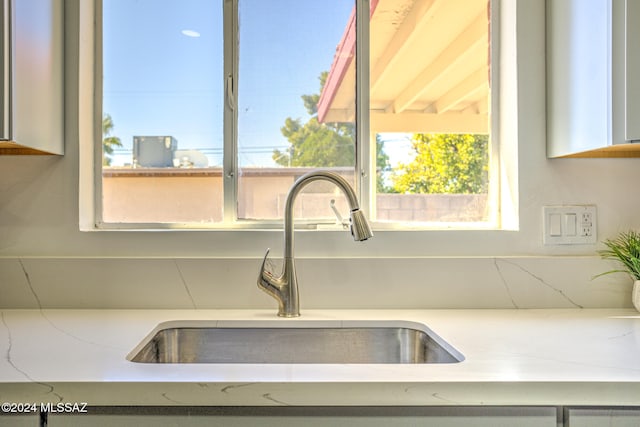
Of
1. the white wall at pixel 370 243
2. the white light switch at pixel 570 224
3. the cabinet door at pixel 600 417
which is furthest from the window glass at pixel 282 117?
the cabinet door at pixel 600 417

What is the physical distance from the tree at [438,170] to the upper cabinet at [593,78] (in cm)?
24

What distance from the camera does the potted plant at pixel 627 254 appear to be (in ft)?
4.46

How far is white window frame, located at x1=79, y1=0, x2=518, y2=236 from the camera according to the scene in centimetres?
153

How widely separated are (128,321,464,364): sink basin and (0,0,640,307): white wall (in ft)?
0.44

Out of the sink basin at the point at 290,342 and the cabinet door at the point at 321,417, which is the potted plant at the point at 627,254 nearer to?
the sink basin at the point at 290,342

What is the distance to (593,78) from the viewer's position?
1221mm

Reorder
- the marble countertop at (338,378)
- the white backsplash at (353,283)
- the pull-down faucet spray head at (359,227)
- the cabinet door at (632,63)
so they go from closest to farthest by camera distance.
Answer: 1. the marble countertop at (338,378)
2. the cabinet door at (632,63)
3. the pull-down faucet spray head at (359,227)
4. the white backsplash at (353,283)

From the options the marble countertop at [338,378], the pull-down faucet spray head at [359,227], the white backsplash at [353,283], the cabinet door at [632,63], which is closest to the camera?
the marble countertop at [338,378]

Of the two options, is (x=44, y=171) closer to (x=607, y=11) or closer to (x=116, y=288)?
(x=116, y=288)

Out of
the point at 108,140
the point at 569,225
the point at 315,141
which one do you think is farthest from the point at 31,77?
the point at 569,225

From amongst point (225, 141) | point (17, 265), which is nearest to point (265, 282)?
point (225, 141)

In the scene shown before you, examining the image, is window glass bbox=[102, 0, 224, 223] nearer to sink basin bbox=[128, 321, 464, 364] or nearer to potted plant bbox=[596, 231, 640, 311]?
sink basin bbox=[128, 321, 464, 364]

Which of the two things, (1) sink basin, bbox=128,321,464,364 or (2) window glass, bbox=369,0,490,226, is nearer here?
(1) sink basin, bbox=128,321,464,364

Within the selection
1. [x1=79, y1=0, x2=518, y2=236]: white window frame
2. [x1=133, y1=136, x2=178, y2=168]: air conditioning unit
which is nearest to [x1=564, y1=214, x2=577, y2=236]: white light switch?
[x1=79, y1=0, x2=518, y2=236]: white window frame
